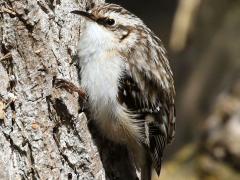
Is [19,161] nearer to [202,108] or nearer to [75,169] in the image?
[75,169]

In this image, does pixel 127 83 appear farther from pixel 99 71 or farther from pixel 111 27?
pixel 111 27

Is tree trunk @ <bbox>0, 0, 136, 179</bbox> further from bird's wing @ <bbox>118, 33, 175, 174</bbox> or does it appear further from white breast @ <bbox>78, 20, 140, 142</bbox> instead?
bird's wing @ <bbox>118, 33, 175, 174</bbox>

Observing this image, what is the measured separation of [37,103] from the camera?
331cm

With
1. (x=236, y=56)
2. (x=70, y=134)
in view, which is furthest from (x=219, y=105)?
(x=70, y=134)

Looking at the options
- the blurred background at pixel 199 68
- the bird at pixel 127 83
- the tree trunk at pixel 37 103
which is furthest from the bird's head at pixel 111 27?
the blurred background at pixel 199 68

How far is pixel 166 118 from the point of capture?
3.78 metres

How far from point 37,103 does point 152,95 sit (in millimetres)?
652

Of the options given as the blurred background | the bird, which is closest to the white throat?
the bird

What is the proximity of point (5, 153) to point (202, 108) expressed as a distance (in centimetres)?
393

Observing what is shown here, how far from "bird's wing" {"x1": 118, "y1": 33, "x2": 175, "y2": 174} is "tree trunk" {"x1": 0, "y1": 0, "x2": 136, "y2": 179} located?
0.30m

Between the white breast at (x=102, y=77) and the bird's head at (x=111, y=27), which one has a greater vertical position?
the bird's head at (x=111, y=27)

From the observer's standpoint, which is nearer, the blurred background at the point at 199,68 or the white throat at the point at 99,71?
the white throat at the point at 99,71

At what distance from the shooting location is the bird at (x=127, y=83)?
3.53m

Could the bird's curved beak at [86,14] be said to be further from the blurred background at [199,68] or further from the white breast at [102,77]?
the blurred background at [199,68]
